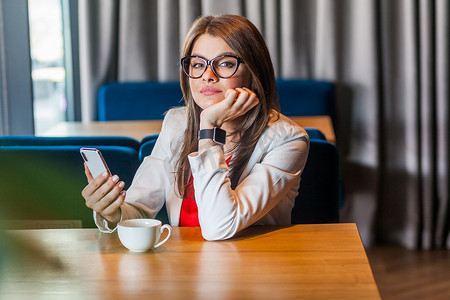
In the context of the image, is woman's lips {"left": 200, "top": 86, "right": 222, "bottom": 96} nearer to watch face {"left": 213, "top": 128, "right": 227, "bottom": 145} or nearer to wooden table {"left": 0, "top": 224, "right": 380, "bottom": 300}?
watch face {"left": 213, "top": 128, "right": 227, "bottom": 145}

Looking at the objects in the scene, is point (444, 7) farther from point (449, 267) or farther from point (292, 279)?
point (292, 279)

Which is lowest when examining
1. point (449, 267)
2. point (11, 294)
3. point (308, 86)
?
point (449, 267)

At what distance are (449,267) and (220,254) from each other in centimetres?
242

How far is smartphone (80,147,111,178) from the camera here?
4.67 ft

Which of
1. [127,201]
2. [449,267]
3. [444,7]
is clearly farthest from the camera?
[444,7]

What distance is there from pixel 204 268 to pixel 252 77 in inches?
26.9

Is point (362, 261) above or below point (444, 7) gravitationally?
below

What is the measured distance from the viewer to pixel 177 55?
385 cm

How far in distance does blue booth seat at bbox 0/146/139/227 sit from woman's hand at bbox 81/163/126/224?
35 centimetres

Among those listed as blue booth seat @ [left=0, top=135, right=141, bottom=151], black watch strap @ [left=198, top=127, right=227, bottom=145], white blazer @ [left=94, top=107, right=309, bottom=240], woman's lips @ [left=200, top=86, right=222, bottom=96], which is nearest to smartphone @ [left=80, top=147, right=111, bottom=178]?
white blazer @ [left=94, top=107, right=309, bottom=240]

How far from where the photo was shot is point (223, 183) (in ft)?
4.79

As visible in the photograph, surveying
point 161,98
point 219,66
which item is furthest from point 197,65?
point 161,98

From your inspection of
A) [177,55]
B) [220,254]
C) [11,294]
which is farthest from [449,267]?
[11,294]

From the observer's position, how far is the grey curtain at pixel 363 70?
3693 millimetres
